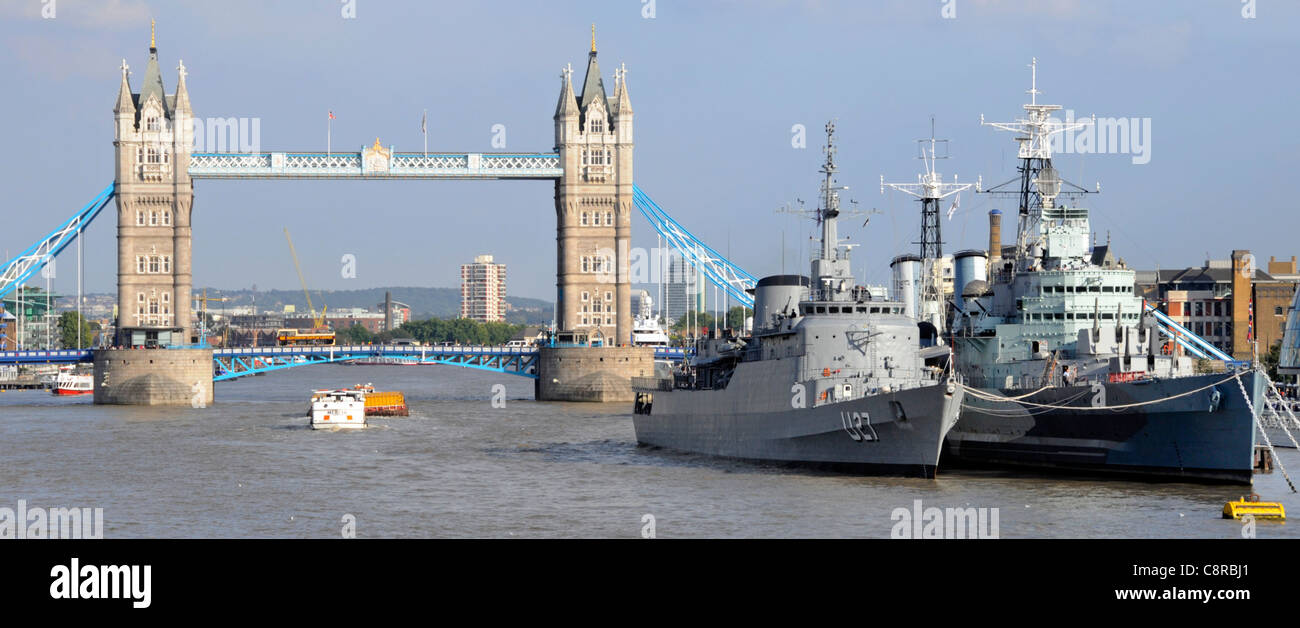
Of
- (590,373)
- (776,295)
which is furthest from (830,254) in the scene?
(590,373)

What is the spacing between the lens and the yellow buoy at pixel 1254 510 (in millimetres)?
31359

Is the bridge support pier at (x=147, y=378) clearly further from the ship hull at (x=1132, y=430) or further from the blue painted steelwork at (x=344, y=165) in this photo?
the ship hull at (x=1132, y=430)

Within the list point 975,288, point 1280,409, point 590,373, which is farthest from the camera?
point 590,373

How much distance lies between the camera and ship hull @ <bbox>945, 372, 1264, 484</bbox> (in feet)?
120

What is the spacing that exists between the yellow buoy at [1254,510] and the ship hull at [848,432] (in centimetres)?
711

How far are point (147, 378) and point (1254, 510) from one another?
74.3 metres

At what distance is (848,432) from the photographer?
3950 cm

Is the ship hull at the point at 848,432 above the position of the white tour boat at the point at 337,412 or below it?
above

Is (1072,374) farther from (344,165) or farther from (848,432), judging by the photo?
(344,165)

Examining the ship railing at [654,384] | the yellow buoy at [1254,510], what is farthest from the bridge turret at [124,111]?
the yellow buoy at [1254,510]

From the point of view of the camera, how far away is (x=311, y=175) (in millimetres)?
100062

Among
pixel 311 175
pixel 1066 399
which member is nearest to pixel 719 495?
pixel 1066 399
